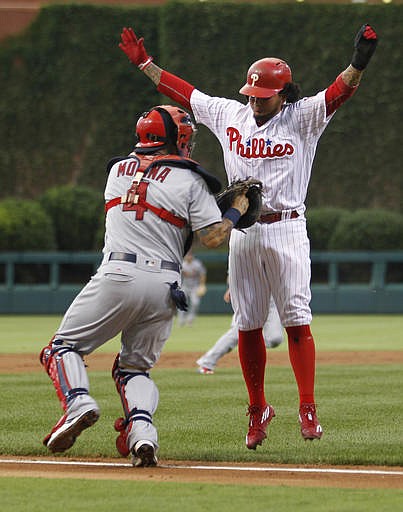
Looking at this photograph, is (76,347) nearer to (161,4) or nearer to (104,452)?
(104,452)

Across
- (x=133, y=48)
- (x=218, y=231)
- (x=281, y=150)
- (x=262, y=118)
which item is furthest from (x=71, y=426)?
(x=133, y=48)

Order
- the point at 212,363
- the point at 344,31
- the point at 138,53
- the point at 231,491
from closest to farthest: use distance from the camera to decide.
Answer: the point at 231,491 → the point at 138,53 → the point at 212,363 → the point at 344,31

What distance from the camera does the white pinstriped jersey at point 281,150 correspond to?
658 centimetres

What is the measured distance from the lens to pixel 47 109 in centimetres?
3222

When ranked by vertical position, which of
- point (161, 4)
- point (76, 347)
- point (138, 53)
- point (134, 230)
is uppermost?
point (161, 4)

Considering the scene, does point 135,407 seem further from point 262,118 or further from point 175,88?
point 175,88

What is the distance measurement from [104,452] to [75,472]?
755mm

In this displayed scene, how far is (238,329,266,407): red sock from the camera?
22.7ft

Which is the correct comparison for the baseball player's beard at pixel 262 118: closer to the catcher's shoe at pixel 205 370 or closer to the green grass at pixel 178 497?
the green grass at pixel 178 497

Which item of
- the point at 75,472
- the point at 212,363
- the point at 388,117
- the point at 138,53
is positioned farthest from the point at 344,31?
the point at 75,472

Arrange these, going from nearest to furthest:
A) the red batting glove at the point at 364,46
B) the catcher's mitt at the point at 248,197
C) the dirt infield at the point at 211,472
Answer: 1. the dirt infield at the point at 211,472
2. the catcher's mitt at the point at 248,197
3. the red batting glove at the point at 364,46

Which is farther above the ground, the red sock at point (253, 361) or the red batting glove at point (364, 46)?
the red batting glove at point (364, 46)

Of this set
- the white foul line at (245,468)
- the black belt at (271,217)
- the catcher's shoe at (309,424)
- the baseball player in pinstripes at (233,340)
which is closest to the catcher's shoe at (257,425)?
the catcher's shoe at (309,424)

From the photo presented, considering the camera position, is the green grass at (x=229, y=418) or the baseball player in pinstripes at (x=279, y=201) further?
the baseball player in pinstripes at (x=279, y=201)
